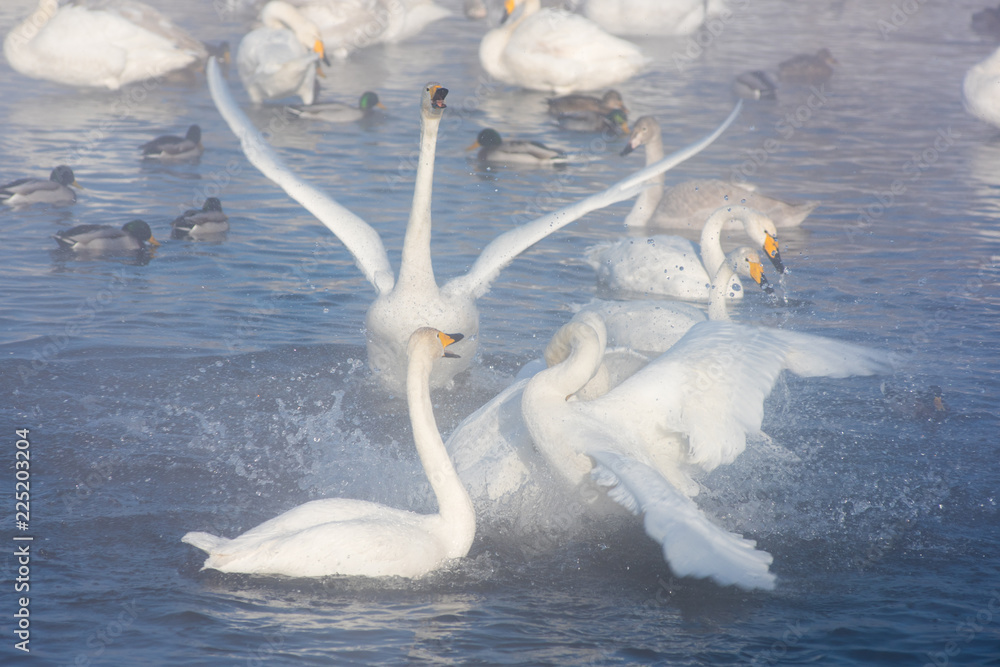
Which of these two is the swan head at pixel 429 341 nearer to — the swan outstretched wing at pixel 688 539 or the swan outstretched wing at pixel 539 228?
the swan outstretched wing at pixel 688 539

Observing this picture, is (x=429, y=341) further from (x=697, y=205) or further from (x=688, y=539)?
(x=697, y=205)

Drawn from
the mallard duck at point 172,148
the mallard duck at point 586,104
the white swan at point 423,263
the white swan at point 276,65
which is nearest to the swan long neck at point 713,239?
the white swan at point 423,263

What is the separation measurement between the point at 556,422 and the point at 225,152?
361 inches

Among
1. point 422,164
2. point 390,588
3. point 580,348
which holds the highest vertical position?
point 422,164

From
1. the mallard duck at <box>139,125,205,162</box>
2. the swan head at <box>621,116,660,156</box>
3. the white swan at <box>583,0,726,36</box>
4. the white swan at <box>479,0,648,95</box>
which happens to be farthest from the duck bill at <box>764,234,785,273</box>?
the white swan at <box>583,0,726,36</box>

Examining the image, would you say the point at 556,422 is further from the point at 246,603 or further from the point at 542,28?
the point at 542,28

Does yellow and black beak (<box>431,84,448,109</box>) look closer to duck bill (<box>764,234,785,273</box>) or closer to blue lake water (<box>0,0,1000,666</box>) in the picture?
Result: blue lake water (<box>0,0,1000,666</box>)

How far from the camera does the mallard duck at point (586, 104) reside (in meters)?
15.7

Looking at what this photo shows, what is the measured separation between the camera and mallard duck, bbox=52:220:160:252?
9742mm

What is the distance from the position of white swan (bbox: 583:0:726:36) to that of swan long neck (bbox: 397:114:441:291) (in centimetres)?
1680

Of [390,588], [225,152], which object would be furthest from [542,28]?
[390,588]

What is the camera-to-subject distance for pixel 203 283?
952cm

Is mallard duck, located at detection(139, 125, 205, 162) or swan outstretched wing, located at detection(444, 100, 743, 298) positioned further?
mallard duck, located at detection(139, 125, 205, 162)

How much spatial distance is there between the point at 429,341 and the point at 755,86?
12.5 meters
